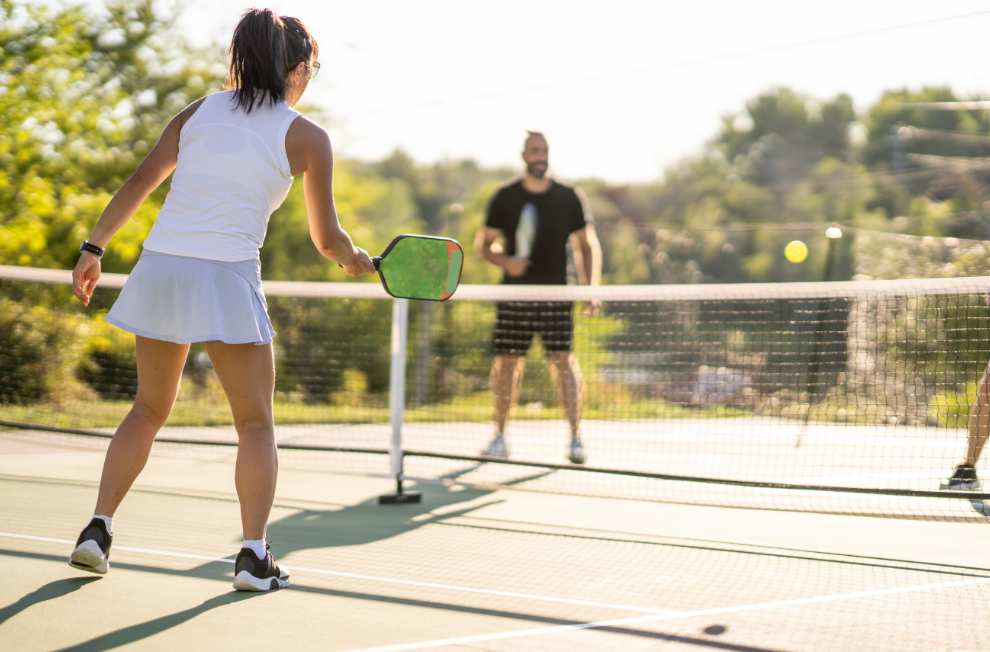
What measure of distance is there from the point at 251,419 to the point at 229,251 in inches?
22.1

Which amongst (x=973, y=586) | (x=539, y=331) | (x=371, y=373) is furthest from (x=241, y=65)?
(x=371, y=373)

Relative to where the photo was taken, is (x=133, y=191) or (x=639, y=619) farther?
(x=133, y=191)

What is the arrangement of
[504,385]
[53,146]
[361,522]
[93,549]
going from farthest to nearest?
[53,146] < [504,385] < [361,522] < [93,549]

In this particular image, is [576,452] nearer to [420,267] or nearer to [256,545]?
[420,267]

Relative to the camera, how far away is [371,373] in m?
20.4

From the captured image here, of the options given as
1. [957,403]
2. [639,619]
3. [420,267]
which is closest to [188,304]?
[420,267]

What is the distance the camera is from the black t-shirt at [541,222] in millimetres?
6691

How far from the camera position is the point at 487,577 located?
345cm

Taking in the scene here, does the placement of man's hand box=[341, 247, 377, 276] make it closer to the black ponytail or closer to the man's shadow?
the black ponytail

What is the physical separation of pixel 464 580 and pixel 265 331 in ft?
3.78

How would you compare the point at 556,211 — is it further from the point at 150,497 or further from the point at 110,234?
the point at 110,234

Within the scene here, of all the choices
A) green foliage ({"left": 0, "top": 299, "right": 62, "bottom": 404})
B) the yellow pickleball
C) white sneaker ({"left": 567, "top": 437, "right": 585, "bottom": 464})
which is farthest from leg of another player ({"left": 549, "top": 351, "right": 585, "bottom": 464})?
green foliage ({"left": 0, "top": 299, "right": 62, "bottom": 404})

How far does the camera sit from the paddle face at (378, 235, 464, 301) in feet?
11.5

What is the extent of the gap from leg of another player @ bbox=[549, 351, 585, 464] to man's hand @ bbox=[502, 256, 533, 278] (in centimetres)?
67
